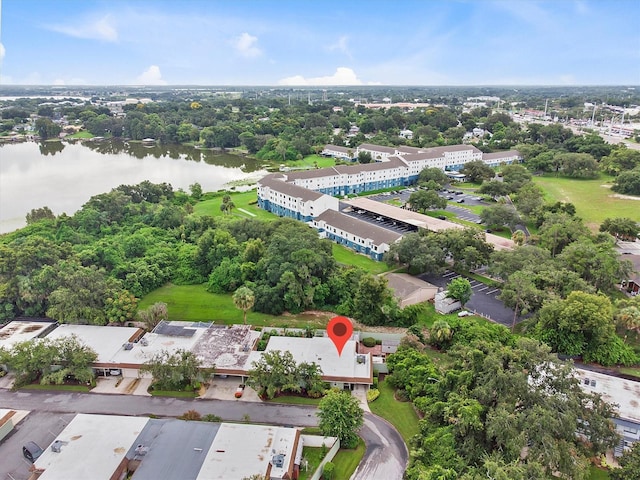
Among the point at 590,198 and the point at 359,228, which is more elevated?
the point at 359,228

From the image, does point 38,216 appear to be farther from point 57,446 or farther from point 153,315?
point 57,446

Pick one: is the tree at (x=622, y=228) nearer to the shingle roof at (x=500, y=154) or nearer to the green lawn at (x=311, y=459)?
the shingle roof at (x=500, y=154)

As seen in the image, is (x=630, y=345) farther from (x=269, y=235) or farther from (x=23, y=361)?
(x=23, y=361)

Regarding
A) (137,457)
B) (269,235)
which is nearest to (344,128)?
(269,235)

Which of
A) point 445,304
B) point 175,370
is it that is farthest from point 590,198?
point 175,370

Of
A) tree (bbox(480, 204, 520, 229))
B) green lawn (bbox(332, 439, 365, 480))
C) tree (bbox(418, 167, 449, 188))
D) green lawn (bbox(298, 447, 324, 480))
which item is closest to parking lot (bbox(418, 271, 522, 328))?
tree (bbox(480, 204, 520, 229))

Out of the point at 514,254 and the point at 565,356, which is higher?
the point at 514,254
